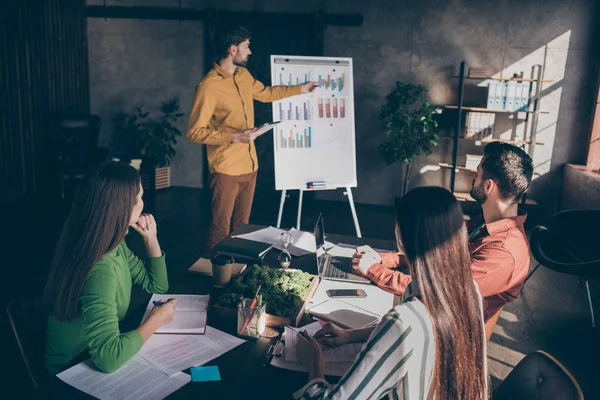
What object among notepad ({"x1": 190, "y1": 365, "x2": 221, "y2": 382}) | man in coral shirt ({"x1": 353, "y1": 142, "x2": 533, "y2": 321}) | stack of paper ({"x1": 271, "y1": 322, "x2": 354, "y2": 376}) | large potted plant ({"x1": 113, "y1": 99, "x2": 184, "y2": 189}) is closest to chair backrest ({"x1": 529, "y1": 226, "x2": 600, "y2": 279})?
man in coral shirt ({"x1": 353, "y1": 142, "x2": 533, "y2": 321})

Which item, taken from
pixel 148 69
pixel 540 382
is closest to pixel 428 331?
pixel 540 382

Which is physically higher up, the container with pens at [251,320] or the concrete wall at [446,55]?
the concrete wall at [446,55]

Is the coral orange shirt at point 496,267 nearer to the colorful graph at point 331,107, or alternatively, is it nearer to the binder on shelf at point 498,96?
the colorful graph at point 331,107

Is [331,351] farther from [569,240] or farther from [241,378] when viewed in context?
[569,240]

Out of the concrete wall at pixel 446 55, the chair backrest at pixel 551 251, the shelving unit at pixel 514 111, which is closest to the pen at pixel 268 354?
the chair backrest at pixel 551 251

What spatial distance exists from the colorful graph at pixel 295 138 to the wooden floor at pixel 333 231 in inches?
51.0

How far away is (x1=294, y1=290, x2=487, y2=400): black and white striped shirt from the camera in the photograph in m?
1.19

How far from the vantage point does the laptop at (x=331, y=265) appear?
219 cm

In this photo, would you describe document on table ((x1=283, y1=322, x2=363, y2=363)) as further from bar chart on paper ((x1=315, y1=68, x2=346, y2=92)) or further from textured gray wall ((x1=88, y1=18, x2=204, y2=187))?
textured gray wall ((x1=88, y1=18, x2=204, y2=187))

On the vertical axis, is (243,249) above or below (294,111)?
below

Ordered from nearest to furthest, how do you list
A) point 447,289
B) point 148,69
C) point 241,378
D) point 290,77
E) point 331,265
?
1. point 447,289
2. point 241,378
3. point 331,265
4. point 290,77
5. point 148,69

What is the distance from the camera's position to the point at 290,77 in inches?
170

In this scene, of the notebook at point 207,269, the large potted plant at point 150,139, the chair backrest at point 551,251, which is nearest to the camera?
the notebook at point 207,269

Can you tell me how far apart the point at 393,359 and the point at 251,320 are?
1.97 feet
